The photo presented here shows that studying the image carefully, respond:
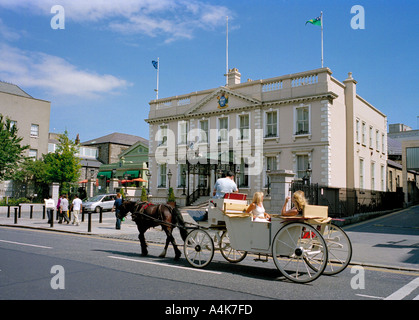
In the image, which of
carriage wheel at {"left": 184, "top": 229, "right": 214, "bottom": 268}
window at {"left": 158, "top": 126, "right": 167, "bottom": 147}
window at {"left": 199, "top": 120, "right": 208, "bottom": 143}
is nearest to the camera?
carriage wheel at {"left": 184, "top": 229, "right": 214, "bottom": 268}

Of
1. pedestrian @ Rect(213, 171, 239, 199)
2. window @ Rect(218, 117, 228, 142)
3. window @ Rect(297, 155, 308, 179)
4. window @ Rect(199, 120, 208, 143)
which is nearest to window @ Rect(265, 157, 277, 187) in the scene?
window @ Rect(297, 155, 308, 179)

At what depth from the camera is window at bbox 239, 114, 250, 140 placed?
3139cm

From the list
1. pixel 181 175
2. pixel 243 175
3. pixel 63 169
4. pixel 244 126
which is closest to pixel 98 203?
pixel 181 175

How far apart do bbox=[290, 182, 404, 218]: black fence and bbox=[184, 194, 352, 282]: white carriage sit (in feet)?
35.9

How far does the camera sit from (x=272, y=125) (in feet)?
99.0

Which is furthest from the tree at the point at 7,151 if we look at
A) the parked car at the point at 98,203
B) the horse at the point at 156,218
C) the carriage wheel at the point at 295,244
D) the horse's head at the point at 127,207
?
the carriage wheel at the point at 295,244

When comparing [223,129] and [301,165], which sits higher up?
[223,129]

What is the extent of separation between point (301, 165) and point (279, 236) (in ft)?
72.1

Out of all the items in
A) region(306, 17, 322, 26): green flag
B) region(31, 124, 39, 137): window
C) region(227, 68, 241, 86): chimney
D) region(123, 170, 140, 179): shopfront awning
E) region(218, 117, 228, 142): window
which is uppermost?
region(306, 17, 322, 26): green flag

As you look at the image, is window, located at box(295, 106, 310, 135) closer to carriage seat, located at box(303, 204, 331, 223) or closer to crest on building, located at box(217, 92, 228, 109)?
crest on building, located at box(217, 92, 228, 109)

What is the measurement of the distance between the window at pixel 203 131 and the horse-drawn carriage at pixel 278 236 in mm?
Answer: 24915

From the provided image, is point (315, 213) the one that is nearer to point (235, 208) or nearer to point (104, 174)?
point (235, 208)
